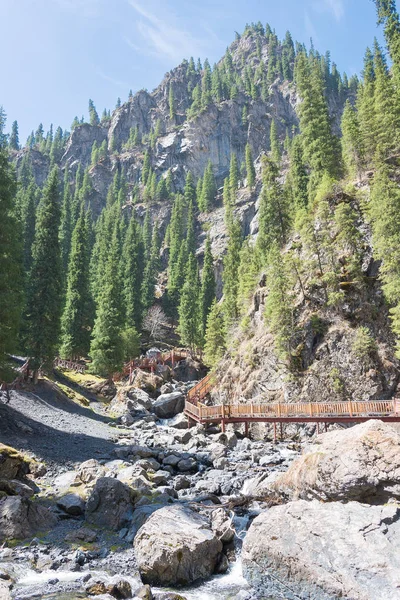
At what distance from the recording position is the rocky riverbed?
8562 mm

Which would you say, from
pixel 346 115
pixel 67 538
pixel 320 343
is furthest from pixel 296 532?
pixel 346 115

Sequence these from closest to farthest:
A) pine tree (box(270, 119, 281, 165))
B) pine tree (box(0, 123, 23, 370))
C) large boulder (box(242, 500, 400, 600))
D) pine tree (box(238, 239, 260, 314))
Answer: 1. large boulder (box(242, 500, 400, 600))
2. pine tree (box(0, 123, 23, 370))
3. pine tree (box(238, 239, 260, 314))
4. pine tree (box(270, 119, 281, 165))

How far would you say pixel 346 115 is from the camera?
46750 mm

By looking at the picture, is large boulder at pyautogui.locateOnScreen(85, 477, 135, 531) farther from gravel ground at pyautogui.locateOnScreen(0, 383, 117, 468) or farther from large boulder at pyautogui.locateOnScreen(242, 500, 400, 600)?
gravel ground at pyautogui.locateOnScreen(0, 383, 117, 468)

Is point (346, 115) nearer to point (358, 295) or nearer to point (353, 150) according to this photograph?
Answer: point (353, 150)

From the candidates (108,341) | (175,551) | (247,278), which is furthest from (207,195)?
(175,551)

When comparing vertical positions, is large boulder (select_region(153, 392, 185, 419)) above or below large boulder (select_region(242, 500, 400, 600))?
above

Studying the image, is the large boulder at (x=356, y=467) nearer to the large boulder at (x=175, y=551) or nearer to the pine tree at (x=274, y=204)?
the large boulder at (x=175, y=551)

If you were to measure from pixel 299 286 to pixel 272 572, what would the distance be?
91.2 feet

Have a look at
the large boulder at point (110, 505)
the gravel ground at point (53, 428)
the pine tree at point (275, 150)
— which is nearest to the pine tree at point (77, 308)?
the gravel ground at point (53, 428)

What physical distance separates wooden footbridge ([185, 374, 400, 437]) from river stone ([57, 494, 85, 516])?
15.4 metres

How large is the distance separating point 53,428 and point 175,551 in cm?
1615

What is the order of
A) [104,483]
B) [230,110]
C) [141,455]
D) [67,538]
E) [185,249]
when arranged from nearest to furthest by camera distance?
[67,538] < [104,483] < [141,455] < [185,249] < [230,110]

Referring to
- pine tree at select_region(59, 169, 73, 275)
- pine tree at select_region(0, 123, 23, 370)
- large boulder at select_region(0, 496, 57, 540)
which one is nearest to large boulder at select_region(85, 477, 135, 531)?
large boulder at select_region(0, 496, 57, 540)
